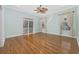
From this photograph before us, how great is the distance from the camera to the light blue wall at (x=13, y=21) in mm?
2309

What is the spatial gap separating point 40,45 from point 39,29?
345 millimetres

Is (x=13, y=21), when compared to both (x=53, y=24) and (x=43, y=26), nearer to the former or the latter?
(x=43, y=26)

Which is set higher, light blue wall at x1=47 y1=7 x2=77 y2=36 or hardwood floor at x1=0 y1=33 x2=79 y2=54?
light blue wall at x1=47 y1=7 x2=77 y2=36

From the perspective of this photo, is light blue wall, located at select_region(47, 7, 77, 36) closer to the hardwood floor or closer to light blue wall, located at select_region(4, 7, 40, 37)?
the hardwood floor

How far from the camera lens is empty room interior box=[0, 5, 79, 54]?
2314 mm

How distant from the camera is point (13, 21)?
2.35m

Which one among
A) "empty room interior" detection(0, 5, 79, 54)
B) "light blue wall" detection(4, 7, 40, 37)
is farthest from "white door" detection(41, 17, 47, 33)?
"light blue wall" detection(4, 7, 40, 37)

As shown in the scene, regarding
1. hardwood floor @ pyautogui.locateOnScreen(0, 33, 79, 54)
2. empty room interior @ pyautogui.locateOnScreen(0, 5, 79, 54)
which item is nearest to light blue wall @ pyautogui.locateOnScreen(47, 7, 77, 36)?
empty room interior @ pyautogui.locateOnScreen(0, 5, 79, 54)

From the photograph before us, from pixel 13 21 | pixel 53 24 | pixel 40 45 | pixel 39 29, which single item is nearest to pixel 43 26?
pixel 39 29

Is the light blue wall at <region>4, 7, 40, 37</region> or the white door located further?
the white door

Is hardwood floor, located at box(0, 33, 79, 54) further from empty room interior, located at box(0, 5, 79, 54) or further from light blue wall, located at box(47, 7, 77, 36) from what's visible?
light blue wall, located at box(47, 7, 77, 36)

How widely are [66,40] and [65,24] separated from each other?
1.12ft
